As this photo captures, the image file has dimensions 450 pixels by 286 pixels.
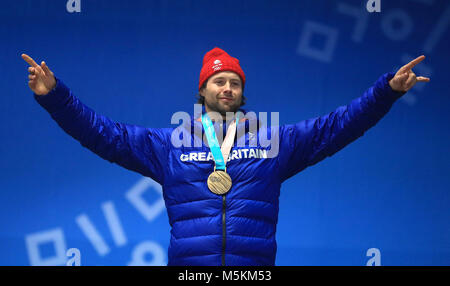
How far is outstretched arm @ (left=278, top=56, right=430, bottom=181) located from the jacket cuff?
850 millimetres

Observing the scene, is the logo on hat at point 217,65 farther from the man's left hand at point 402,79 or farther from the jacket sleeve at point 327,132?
the man's left hand at point 402,79

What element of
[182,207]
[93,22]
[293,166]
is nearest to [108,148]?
[182,207]

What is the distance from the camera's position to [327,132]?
219 cm

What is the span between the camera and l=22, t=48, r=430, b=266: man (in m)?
2.00

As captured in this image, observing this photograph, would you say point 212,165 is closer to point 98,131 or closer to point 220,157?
point 220,157

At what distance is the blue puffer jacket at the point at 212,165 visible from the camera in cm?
199

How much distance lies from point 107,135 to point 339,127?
0.91 meters

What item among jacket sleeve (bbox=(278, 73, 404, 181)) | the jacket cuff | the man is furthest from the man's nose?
the jacket cuff

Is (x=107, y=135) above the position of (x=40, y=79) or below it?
below

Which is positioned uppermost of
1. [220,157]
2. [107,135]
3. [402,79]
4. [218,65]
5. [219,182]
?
[218,65]

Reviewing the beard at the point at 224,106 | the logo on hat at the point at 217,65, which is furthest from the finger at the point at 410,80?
the logo on hat at the point at 217,65

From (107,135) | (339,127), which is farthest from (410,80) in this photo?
(107,135)

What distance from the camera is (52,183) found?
335 cm
